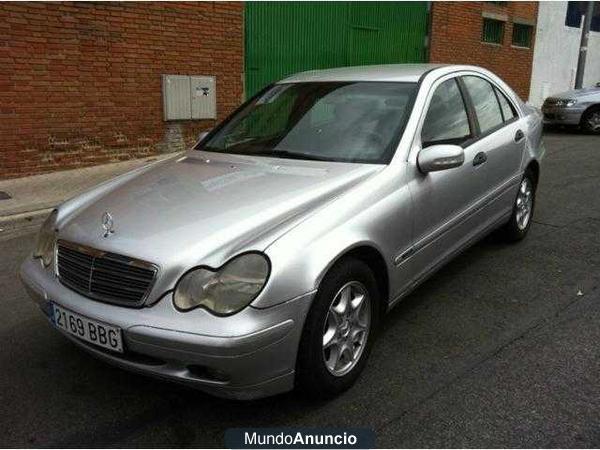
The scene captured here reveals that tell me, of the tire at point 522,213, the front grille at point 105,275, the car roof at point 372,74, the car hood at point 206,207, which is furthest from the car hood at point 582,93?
the front grille at point 105,275

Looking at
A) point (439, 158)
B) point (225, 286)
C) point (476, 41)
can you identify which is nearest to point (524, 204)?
point (439, 158)

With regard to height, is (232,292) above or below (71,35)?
below

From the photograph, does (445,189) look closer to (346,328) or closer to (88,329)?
(346,328)

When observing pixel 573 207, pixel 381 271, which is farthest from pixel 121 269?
pixel 573 207

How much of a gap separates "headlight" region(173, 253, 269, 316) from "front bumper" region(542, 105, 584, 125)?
1212 cm

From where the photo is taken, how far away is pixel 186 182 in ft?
10.6

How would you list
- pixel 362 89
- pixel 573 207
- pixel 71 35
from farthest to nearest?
pixel 71 35 < pixel 573 207 < pixel 362 89

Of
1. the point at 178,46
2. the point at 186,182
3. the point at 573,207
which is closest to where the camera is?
the point at 186,182

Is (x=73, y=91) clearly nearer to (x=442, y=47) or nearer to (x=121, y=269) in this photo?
(x=121, y=269)

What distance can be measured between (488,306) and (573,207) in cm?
305

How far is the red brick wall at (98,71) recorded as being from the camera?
712 centimetres

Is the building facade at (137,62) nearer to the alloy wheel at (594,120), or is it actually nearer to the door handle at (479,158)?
the alloy wheel at (594,120)

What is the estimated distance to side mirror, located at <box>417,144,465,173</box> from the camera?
319 cm

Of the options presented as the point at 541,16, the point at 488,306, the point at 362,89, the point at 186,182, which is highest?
→ the point at 541,16
